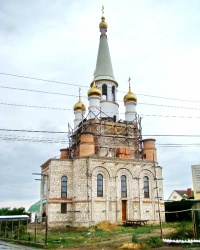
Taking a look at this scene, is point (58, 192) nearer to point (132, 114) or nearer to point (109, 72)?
point (132, 114)

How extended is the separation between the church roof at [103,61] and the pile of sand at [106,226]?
63.1 ft

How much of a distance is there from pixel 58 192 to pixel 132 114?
1395cm

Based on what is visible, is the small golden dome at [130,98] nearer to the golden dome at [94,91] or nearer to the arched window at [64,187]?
the golden dome at [94,91]

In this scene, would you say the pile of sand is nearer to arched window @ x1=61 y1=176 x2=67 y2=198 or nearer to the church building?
the church building

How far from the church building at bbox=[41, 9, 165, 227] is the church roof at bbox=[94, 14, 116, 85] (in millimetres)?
3142

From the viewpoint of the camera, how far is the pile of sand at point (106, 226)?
101ft

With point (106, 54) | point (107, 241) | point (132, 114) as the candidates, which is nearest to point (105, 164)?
point (132, 114)

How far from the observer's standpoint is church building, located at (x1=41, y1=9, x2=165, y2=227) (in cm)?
3366

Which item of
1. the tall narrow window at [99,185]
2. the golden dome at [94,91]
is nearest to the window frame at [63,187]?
the tall narrow window at [99,185]

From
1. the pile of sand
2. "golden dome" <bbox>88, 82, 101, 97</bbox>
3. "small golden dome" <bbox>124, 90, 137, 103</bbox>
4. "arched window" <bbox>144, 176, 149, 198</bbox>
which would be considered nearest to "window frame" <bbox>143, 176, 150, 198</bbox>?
"arched window" <bbox>144, 176, 149, 198</bbox>

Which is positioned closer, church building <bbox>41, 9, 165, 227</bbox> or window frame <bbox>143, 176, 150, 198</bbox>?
church building <bbox>41, 9, 165, 227</bbox>

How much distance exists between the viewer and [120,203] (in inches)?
1362

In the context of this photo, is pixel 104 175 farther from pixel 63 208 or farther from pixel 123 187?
pixel 63 208

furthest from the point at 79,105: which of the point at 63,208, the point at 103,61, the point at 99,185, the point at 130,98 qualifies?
the point at 63,208
